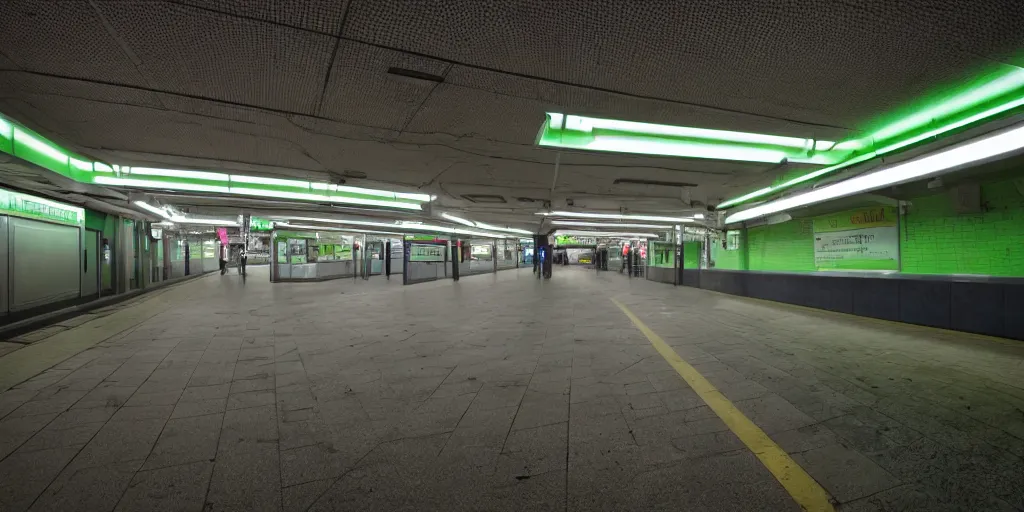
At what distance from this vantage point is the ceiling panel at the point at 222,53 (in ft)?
7.42

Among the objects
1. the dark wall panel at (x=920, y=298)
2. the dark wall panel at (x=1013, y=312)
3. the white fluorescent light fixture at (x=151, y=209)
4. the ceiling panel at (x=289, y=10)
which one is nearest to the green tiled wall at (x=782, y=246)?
the dark wall panel at (x=920, y=298)

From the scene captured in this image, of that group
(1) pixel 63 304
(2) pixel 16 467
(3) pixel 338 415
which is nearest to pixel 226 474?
(3) pixel 338 415

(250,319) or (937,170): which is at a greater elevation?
(937,170)

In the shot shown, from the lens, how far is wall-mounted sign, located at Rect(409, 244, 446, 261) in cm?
1853

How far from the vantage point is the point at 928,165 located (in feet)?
15.4

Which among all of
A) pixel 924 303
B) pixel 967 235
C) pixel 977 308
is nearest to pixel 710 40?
pixel 977 308

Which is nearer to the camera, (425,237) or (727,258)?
(727,258)

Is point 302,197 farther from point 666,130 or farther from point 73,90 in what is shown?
point 666,130

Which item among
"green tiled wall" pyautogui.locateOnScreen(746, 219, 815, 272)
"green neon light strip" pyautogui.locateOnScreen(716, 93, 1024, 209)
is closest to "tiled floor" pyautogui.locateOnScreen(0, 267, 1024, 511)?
"green neon light strip" pyautogui.locateOnScreen(716, 93, 1024, 209)

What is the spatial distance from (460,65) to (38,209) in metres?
10.6

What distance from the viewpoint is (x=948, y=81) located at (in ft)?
10.1

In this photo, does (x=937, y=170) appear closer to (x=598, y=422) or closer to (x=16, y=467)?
(x=598, y=422)

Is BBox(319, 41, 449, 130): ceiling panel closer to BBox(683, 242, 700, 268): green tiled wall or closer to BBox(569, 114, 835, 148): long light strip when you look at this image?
BBox(569, 114, 835, 148): long light strip

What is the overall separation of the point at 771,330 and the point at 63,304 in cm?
1494
